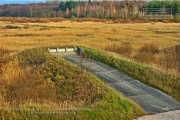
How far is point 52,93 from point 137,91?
10.1ft

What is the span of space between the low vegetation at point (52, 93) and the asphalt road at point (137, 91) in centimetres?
61

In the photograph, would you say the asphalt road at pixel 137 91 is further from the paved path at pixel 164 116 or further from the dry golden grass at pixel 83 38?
the dry golden grass at pixel 83 38

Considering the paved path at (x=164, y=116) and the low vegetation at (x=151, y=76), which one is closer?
the paved path at (x=164, y=116)

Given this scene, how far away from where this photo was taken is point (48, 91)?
11.4 meters

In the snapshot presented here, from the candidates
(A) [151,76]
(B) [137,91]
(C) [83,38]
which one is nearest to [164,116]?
(B) [137,91]

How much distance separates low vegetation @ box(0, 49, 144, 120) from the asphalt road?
0.61 m

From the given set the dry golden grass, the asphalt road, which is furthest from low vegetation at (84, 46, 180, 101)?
the dry golden grass

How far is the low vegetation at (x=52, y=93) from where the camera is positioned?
26.1 ft

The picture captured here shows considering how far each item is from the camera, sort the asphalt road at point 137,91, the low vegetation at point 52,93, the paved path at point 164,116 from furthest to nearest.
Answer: the asphalt road at point 137,91 < the paved path at point 164,116 < the low vegetation at point 52,93

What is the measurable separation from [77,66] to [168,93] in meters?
4.62

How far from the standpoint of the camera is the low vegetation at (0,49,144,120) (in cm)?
795

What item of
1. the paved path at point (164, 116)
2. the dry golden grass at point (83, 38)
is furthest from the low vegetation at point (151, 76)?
the dry golden grass at point (83, 38)

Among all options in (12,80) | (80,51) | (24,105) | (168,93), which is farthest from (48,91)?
(80,51)

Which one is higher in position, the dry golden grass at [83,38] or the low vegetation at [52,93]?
the low vegetation at [52,93]
